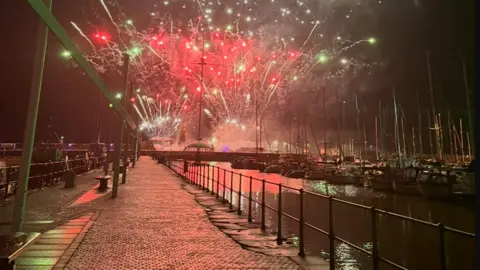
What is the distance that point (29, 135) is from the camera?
4.35m

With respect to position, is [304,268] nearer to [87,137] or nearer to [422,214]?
[422,214]

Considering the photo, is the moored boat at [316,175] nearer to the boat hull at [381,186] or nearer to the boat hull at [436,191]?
the boat hull at [381,186]

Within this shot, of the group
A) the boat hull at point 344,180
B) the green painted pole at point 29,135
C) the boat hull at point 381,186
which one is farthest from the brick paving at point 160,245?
the boat hull at point 344,180

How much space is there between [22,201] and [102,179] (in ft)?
38.6

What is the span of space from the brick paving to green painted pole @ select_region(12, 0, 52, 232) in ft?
4.22

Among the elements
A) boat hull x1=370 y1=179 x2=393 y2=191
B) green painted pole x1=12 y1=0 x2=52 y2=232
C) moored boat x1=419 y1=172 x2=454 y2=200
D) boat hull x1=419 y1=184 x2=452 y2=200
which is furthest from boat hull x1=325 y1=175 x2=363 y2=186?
green painted pole x1=12 y1=0 x2=52 y2=232

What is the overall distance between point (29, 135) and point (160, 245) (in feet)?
10.6

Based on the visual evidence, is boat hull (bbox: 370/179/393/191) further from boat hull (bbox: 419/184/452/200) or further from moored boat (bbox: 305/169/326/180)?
moored boat (bbox: 305/169/326/180)

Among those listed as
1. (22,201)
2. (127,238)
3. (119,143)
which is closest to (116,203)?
(119,143)

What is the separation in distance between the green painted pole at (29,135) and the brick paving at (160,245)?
1.29 metres

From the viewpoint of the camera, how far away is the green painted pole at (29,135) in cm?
429

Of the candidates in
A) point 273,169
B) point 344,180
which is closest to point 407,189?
point 344,180

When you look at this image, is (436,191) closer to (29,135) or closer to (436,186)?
(436,186)

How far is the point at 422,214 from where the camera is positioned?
81.7 feet
